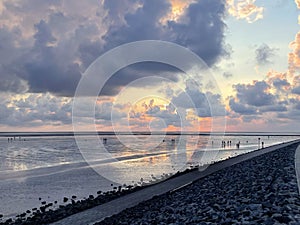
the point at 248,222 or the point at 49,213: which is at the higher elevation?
the point at 248,222

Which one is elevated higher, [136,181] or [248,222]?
[248,222]

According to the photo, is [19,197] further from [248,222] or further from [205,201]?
[248,222]

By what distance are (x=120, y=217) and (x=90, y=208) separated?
A: 5080mm

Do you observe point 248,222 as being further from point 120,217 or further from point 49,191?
point 49,191

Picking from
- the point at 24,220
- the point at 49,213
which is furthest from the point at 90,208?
the point at 24,220

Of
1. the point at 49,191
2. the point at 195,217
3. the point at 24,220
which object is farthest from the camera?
the point at 49,191

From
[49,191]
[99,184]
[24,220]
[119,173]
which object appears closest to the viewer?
[24,220]

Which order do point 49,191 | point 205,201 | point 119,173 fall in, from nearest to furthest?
point 205,201 → point 49,191 → point 119,173

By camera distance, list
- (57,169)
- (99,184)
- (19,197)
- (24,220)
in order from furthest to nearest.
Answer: (57,169)
(99,184)
(19,197)
(24,220)

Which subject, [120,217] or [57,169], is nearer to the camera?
[120,217]

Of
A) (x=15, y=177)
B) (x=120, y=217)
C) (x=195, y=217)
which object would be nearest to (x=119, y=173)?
(x=15, y=177)

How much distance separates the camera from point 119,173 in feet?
120

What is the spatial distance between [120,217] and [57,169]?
83.3 ft

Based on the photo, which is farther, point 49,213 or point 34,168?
point 34,168
